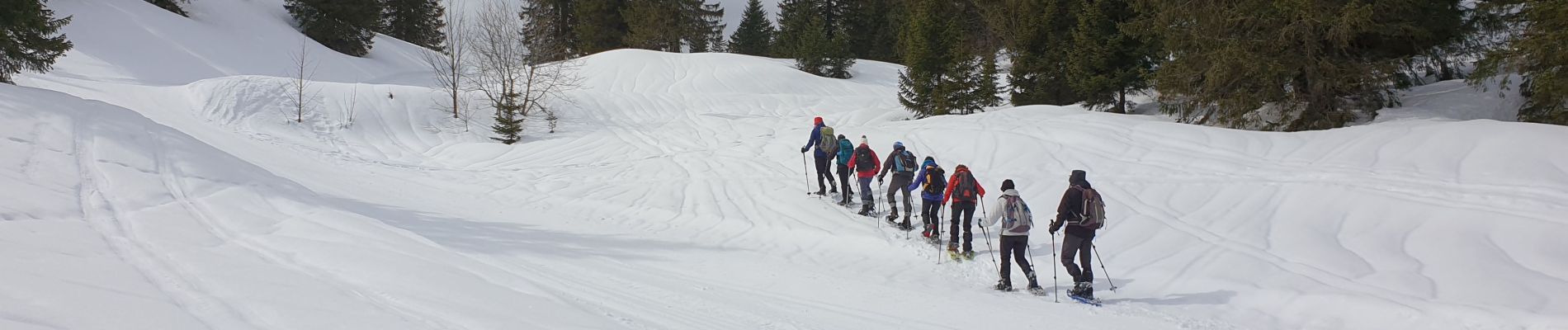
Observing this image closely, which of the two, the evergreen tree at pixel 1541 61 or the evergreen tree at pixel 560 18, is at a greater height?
the evergreen tree at pixel 560 18

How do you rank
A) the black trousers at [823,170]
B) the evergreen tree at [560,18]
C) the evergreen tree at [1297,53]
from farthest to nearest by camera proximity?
the evergreen tree at [560,18]
the evergreen tree at [1297,53]
the black trousers at [823,170]

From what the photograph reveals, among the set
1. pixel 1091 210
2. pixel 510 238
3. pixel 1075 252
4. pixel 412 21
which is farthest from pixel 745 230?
pixel 412 21

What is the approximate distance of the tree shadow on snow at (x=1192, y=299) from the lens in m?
7.67

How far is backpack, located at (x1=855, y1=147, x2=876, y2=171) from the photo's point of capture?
39.9 ft

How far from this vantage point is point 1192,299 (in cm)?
779

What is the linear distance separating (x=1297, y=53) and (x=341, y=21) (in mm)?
42955

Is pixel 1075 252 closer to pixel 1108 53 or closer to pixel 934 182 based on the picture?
pixel 934 182

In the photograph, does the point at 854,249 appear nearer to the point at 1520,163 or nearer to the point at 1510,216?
the point at 1510,216

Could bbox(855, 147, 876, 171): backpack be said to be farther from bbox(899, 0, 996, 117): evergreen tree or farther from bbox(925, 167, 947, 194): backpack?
bbox(899, 0, 996, 117): evergreen tree

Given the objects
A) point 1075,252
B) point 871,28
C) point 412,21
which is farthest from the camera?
point 871,28

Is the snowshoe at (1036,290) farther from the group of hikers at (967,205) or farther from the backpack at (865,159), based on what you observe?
the backpack at (865,159)

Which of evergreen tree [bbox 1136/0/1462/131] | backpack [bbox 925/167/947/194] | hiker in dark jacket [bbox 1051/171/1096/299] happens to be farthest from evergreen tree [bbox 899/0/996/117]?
hiker in dark jacket [bbox 1051/171/1096/299]

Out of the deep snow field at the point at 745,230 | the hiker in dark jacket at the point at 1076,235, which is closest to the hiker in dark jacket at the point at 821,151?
the deep snow field at the point at 745,230

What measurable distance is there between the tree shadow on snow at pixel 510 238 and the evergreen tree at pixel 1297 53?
1171 cm
